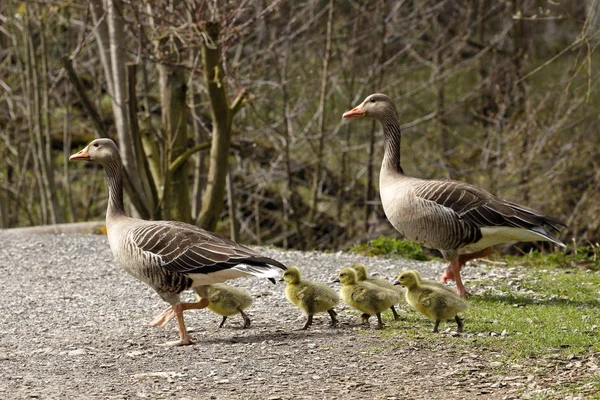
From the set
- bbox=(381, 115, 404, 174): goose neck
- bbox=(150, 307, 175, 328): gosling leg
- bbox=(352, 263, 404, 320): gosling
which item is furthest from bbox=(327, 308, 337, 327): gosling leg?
bbox=(381, 115, 404, 174): goose neck

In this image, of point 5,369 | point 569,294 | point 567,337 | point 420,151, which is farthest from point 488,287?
point 420,151

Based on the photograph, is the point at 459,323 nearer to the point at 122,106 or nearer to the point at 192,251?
the point at 192,251

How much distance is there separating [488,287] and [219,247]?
340cm

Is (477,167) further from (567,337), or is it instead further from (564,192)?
(567,337)

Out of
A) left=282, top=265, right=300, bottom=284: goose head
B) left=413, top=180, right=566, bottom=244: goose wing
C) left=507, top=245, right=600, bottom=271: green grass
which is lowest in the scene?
left=507, top=245, right=600, bottom=271: green grass

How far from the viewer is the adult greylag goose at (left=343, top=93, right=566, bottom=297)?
27.3 feet

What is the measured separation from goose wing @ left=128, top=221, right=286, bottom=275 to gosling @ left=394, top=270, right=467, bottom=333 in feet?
3.78

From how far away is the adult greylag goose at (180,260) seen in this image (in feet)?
22.9

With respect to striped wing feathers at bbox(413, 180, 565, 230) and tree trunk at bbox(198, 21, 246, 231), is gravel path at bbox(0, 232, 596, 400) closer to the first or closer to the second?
striped wing feathers at bbox(413, 180, 565, 230)

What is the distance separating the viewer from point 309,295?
7332 mm

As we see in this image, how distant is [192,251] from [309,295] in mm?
1060

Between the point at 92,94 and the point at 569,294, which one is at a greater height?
the point at 92,94

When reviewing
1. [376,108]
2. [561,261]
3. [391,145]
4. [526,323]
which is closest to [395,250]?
[561,261]

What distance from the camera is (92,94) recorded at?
61.0 ft
